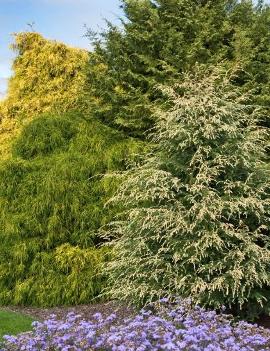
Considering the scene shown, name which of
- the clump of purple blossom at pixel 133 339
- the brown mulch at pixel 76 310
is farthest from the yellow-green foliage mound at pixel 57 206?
the clump of purple blossom at pixel 133 339

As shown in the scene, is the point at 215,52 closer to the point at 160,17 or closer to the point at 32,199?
the point at 160,17

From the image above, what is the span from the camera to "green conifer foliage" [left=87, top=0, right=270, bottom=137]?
28.1 feet

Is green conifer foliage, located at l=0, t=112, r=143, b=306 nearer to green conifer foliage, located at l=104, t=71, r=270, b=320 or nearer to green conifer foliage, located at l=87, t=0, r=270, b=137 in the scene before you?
green conifer foliage, located at l=87, t=0, r=270, b=137

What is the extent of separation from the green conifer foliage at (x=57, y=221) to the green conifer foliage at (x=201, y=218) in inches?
53.9

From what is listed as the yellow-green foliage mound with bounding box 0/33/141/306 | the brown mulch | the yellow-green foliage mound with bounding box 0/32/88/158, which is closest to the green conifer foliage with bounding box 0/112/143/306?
the yellow-green foliage mound with bounding box 0/33/141/306

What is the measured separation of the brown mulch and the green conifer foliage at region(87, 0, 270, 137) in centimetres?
299

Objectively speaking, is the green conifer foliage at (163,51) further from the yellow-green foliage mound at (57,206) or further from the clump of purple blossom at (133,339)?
the clump of purple blossom at (133,339)

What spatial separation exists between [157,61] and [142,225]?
3500 millimetres

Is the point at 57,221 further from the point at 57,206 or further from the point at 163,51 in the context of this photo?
the point at 163,51

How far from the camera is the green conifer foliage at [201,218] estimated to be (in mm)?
5984

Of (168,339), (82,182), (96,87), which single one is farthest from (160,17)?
(168,339)

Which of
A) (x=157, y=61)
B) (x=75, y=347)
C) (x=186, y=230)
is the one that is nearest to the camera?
(x=75, y=347)

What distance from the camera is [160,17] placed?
29.7 feet

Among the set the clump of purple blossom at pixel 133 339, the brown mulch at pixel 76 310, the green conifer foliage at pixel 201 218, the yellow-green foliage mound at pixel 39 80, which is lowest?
the brown mulch at pixel 76 310
